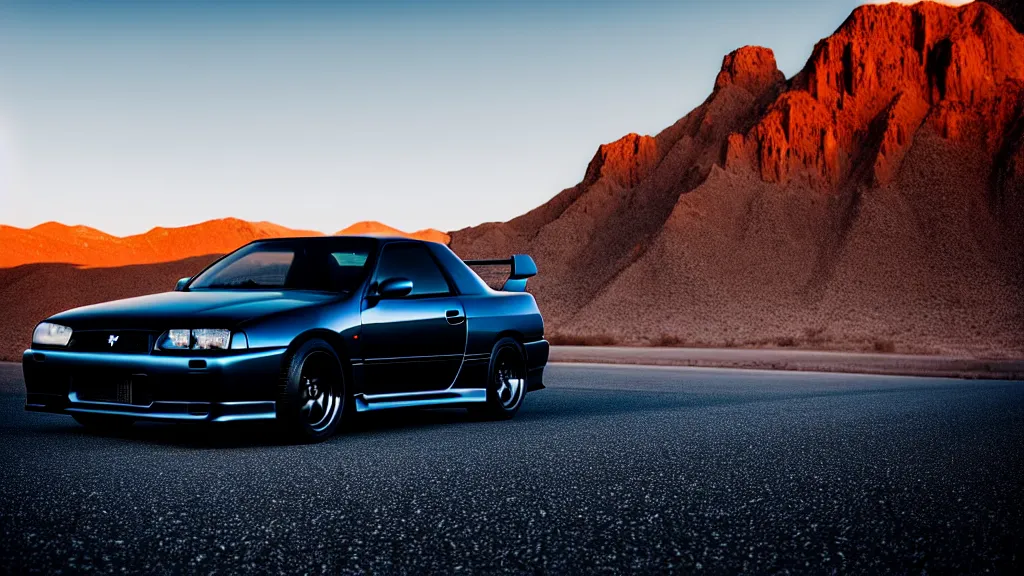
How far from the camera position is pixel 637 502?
512 centimetres

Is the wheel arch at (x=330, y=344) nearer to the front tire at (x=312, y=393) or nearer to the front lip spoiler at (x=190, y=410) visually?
the front tire at (x=312, y=393)

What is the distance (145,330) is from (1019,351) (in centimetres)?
5685

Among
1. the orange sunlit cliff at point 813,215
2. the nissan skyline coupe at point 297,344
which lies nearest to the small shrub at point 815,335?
the orange sunlit cliff at point 813,215

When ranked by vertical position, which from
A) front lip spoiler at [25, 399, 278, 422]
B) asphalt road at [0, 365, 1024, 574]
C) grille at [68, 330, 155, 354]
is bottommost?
asphalt road at [0, 365, 1024, 574]

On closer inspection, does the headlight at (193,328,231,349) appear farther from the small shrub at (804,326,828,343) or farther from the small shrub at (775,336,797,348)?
the small shrub at (804,326,828,343)

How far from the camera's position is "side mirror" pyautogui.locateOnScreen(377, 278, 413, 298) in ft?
26.3

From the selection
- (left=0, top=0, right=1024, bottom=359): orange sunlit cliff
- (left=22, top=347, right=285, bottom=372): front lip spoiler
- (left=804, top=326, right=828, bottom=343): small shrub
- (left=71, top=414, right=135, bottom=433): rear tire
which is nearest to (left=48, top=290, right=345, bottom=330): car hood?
(left=22, top=347, right=285, bottom=372): front lip spoiler

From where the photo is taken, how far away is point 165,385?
6.96 m

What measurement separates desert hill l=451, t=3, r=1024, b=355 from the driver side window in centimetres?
4979

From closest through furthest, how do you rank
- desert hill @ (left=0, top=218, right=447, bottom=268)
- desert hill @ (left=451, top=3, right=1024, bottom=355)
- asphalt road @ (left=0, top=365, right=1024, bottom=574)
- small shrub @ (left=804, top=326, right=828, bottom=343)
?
asphalt road @ (left=0, top=365, right=1024, bottom=574) < small shrub @ (left=804, top=326, right=828, bottom=343) < desert hill @ (left=451, top=3, right=1024, bottom=355) < desert hill @ (left=0, top=218, right=447, bottom=268)

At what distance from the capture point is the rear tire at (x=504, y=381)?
30.7ft

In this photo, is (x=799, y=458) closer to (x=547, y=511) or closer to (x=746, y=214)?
(x=547, y=511)

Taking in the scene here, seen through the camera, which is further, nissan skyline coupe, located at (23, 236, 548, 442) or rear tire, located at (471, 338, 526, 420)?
rear tire, located at (471, 338, 526, 420)

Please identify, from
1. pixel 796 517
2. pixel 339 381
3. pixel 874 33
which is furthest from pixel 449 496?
pixel 874 33
